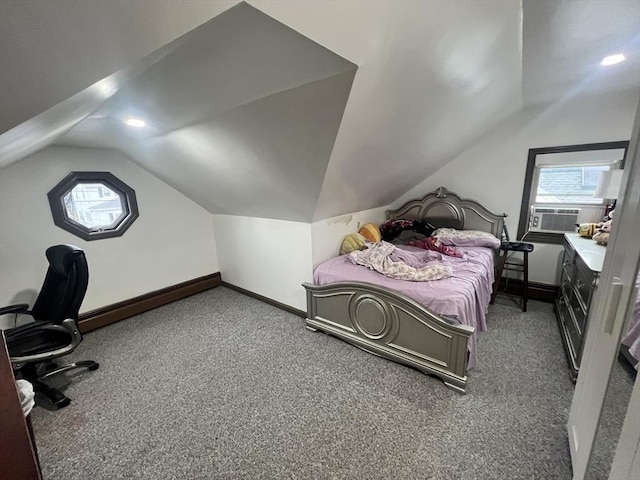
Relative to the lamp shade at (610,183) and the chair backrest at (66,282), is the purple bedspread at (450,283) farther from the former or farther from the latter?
the chair backrest at (66,282)

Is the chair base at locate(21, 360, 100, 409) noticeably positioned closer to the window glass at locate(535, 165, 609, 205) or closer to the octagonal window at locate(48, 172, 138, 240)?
the octagonal window at locate(48, 172, 138, 240)

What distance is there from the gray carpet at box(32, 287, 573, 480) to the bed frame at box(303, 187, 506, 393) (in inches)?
4.3

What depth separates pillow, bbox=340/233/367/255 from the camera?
3.14 meters

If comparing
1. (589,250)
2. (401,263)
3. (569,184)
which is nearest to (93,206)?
(401,263)

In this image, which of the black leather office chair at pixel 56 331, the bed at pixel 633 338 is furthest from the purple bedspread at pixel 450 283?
the black leather office chair at pixel 56 331

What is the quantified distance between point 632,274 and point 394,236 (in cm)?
265

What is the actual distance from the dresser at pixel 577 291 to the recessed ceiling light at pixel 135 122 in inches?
135

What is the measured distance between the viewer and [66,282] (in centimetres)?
200

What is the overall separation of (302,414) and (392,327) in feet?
3.10

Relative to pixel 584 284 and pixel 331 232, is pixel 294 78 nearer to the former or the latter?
→ pixel 331 232

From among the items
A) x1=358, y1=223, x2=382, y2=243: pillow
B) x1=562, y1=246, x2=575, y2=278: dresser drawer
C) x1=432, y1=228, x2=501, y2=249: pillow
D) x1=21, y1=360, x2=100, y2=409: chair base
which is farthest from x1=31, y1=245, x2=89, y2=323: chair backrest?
x1=562, y1=246, x2=575, y2=278: dresser drawer

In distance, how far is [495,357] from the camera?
2.28 meters

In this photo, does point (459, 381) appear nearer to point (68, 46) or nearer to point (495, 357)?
point (495, 357)

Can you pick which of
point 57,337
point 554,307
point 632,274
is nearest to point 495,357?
point 554,307
